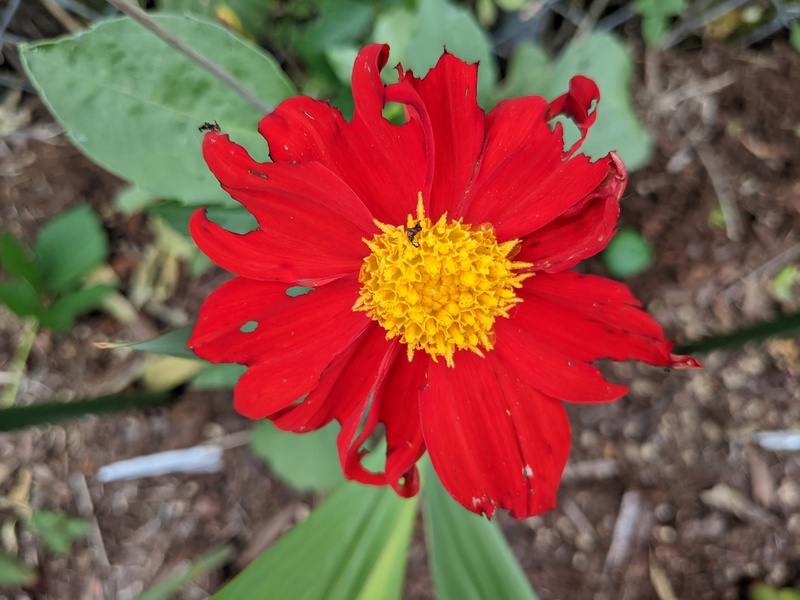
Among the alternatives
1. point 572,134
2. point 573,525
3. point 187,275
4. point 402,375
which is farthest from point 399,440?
point 187,275

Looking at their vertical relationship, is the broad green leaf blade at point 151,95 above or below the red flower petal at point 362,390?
above

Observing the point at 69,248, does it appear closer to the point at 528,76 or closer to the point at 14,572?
the point at 14,572

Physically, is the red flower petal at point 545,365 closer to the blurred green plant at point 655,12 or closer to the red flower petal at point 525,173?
the red flower petal at point 525,173

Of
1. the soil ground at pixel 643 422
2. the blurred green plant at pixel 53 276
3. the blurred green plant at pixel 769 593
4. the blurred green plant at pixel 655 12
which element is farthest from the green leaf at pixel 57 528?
the blurred green plant at pixel 655 12

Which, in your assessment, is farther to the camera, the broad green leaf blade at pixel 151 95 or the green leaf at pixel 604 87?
the green leaf at pixel 604 87

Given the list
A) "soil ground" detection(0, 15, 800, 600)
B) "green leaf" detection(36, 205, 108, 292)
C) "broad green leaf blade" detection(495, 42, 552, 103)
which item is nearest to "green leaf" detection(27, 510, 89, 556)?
"soil ground" detection(0, 15, 800, 600)

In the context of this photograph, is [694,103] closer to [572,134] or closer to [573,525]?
[572,134]

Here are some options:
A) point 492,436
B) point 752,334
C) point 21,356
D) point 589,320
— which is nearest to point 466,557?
point 492,436
